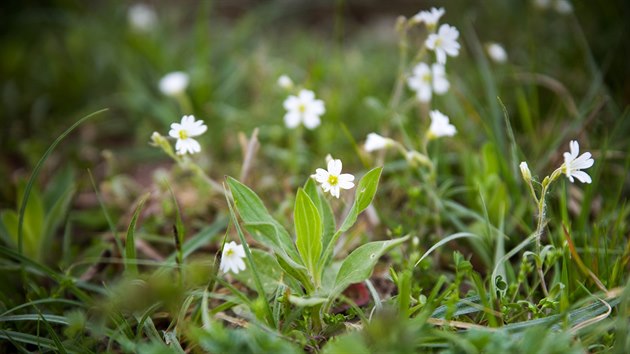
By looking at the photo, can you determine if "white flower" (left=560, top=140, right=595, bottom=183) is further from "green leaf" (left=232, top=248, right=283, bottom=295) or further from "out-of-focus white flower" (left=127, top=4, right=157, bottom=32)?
"out-of-focus white flower" (left=127, top=4, right=157, bottom=32)

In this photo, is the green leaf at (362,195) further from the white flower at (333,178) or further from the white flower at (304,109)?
the white flower at (304,109)

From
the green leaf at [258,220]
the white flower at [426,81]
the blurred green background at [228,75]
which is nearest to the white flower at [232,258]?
the green leaf at [258,220]

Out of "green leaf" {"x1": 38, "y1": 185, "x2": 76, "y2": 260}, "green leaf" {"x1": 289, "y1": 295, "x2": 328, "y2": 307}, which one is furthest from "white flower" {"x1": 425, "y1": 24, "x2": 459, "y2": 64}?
"green leaf" {"x1": 38, "y1": 185, "x2": 76, "y2": 260}

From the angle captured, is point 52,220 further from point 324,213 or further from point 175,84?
point 324,213

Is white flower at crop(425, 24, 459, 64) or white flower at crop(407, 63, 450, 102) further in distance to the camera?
white flower at crop(407, 63, 450, 102)

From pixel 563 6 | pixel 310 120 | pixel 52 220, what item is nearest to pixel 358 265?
pixel 310 120
